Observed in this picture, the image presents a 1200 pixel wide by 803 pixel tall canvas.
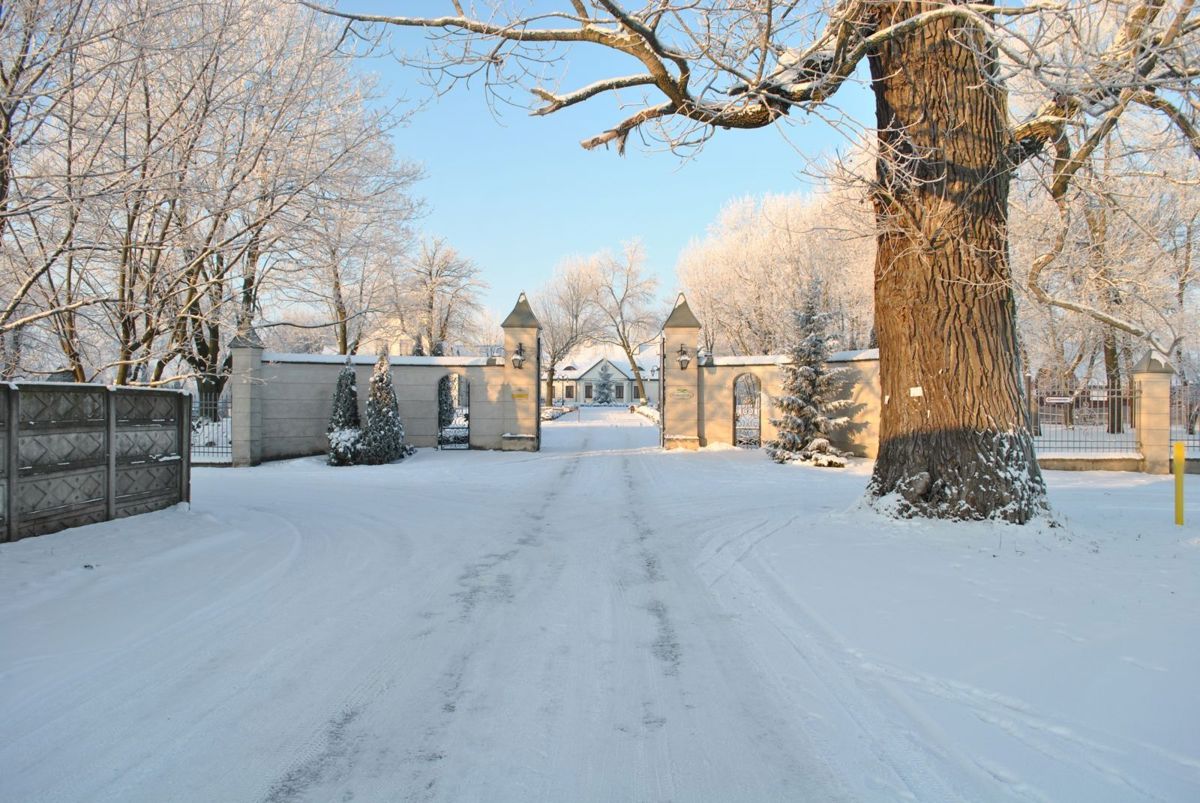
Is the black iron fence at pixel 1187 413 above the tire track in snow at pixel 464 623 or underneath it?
above

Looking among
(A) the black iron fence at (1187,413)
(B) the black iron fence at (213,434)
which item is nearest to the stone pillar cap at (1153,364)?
(A) the black iron fence at (1187,413)

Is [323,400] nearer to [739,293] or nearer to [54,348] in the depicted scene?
[54,348]

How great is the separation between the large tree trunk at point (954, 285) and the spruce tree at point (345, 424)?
13258 millimetres

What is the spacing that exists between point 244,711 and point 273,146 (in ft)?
26.3

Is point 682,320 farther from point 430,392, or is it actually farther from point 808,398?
point 430,392

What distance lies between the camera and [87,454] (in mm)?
7031

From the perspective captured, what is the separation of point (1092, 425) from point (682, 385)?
33.7ft

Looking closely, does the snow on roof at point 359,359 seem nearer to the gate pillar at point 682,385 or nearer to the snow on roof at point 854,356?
the gate pillar at point 682,385

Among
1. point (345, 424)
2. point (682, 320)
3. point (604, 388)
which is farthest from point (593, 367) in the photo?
point (345, 424)

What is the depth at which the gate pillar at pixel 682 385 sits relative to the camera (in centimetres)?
2050

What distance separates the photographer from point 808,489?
482 inches

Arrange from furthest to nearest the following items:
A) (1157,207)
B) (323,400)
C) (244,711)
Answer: (323,400) → (1157,207) → (244,711)

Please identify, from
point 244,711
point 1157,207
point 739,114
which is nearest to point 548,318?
point 1157,207

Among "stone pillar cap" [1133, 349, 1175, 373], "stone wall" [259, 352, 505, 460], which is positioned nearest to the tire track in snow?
"stone wall" [259, 352, 505, 460]
